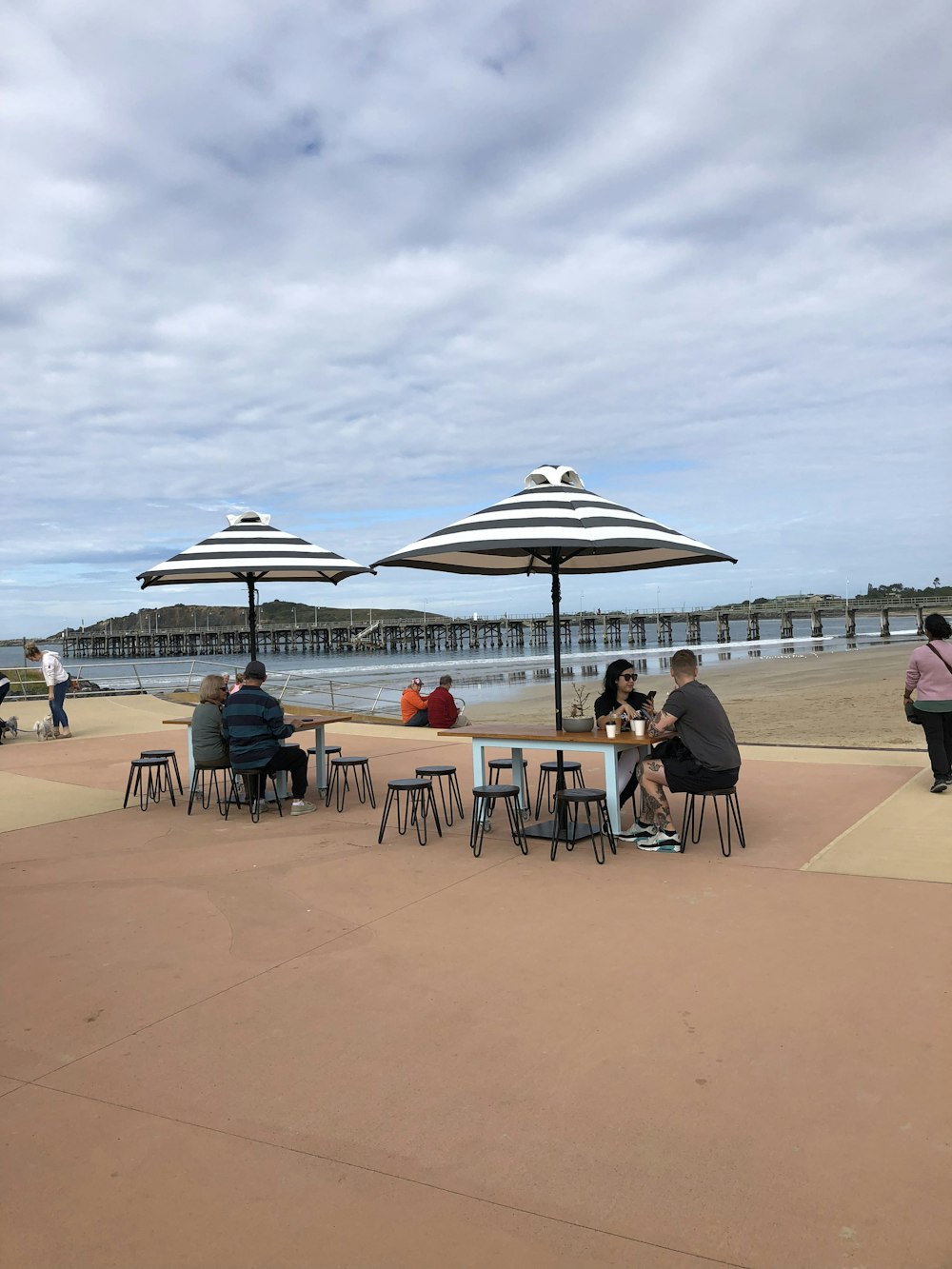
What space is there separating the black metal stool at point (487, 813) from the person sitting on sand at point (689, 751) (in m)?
0.90

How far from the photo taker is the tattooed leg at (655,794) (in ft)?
22.3

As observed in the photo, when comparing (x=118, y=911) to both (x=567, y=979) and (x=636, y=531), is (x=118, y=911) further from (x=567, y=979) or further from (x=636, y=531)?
(x=636, y=531)

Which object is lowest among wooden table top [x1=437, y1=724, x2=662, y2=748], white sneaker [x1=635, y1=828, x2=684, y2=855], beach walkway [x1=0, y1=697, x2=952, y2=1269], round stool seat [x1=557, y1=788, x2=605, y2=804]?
beach walkway [x1=0, y1=697, x2=952, y2=1269]

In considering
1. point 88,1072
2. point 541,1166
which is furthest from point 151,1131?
point 541,1166

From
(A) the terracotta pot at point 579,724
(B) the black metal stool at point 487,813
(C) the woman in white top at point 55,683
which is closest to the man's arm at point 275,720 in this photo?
(B) the black metal stool at point 487,813

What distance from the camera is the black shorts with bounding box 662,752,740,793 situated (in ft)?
21.5

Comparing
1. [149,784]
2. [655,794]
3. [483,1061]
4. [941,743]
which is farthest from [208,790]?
[941,743]

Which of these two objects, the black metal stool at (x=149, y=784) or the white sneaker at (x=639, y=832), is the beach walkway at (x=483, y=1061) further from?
the black metal stool at (x=149, y=784)

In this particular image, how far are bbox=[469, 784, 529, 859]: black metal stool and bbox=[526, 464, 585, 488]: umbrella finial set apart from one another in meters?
2.46

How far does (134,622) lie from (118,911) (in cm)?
20147

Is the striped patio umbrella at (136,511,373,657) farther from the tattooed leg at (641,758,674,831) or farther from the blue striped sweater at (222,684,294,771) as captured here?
the tattooed leg at (641,758,674,831)

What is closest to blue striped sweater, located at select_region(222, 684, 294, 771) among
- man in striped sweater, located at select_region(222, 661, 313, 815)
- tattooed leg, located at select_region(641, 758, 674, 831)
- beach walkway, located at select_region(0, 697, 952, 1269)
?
man in striped sweater, located at select_region(222, 661, 313, 815)

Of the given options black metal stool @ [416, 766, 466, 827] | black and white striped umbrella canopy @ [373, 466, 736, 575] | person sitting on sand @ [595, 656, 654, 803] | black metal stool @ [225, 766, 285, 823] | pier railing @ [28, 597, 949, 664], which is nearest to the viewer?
black and white striped umbrella canopy @ [373, 466, 736, 575]

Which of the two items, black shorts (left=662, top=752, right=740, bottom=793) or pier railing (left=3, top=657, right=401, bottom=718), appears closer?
black shorts (left=662, top=752, right=740, bottom=793)
